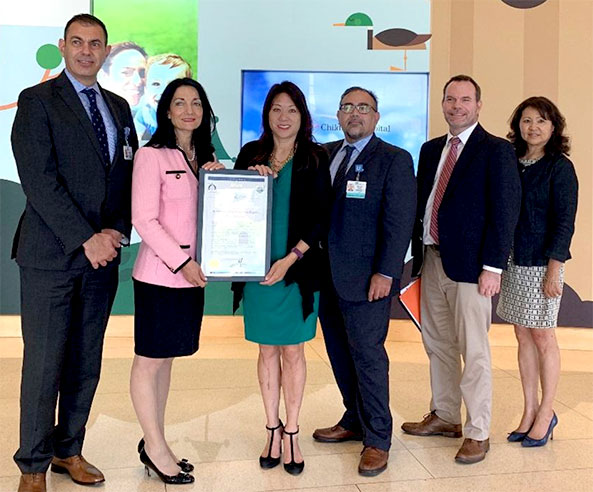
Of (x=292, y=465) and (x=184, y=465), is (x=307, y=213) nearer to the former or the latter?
(x=292, y=465)

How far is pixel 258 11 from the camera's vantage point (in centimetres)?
552

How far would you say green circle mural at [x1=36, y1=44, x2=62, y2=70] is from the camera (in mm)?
5375

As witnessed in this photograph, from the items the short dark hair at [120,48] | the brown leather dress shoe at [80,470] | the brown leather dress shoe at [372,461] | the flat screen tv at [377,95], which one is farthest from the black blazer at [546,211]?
the short dark hair at [120,48]

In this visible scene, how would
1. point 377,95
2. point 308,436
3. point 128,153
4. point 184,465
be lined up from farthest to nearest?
point 377,95, point 308,436, point 184,465, point 128,153

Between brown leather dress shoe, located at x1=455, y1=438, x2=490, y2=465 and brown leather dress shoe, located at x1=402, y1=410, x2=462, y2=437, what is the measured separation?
0.26m

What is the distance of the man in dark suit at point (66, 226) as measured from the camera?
2.45 metres

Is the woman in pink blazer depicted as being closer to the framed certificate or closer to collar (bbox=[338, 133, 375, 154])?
the framed certificate

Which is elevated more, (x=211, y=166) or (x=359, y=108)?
(x=359, y=108)

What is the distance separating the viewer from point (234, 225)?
2.59 metres

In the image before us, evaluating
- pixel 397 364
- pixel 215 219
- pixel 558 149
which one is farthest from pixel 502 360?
pixel 215 219

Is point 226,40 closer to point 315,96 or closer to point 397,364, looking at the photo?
point 315,96

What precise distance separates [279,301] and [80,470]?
1.16 m

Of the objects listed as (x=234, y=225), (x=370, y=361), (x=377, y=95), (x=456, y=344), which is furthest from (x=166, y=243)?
(x=377, y=95)

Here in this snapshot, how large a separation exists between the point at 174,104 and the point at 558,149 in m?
1.97
